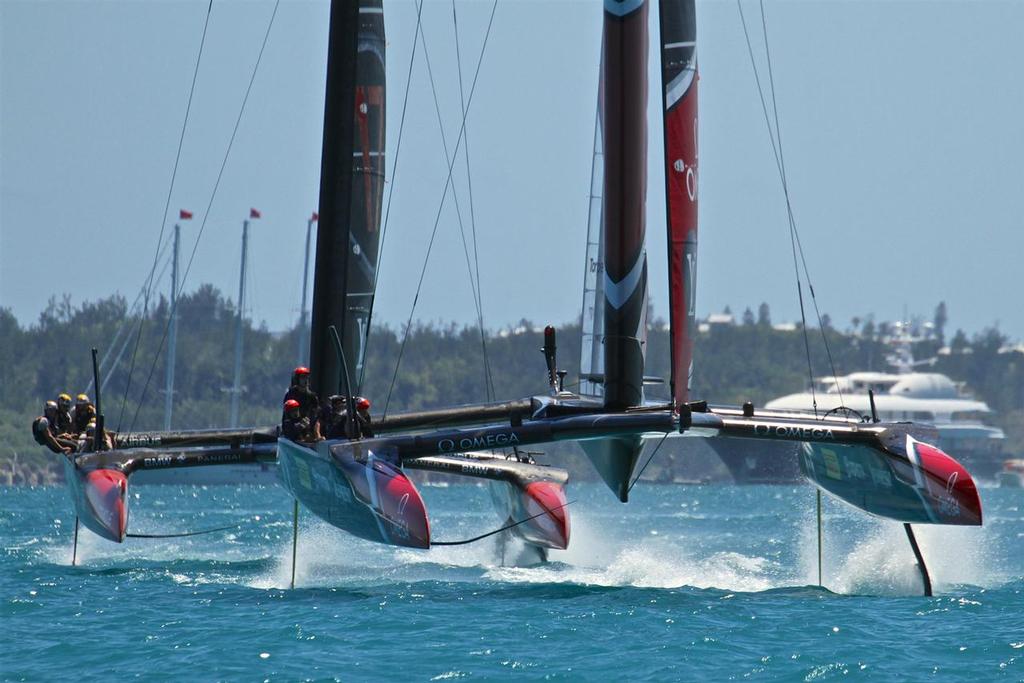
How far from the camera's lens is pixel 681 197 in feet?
36.4

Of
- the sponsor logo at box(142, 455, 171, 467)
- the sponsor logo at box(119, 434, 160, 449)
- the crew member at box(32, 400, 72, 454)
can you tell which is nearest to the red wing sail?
the sponsor logo at box(142, 455, 171, 467)

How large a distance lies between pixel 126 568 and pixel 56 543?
14.6 ft

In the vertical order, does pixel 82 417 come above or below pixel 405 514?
above

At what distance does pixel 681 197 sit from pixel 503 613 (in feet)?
9.92

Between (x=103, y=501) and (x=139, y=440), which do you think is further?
(x=139, y=440)

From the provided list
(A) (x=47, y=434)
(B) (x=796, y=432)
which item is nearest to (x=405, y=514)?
(B) (x=796, y=432)

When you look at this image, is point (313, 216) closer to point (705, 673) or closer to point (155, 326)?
point (155, 326)

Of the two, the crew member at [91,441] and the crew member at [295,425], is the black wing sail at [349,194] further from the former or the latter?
the crew member at [91,441]

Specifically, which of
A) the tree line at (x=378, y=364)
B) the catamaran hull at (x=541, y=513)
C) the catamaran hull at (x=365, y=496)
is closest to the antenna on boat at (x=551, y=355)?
the catamaran hull at (x=541, y=513)

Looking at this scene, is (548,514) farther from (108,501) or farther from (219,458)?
(108,501)

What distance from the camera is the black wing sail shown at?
13.3 metres

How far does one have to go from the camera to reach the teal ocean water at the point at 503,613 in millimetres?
8492

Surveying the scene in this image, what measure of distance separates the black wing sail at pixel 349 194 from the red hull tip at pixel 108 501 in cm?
183

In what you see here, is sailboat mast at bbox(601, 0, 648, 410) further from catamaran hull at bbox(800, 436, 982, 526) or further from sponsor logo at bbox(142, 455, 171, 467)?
sponsor logo at bbox(142, 455, 171, 467)
